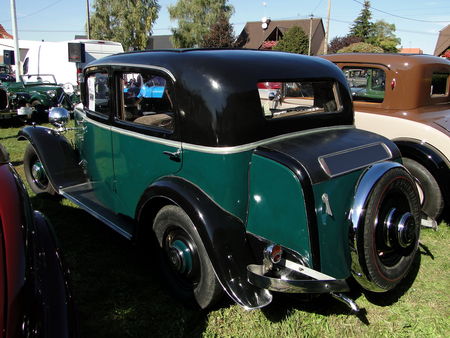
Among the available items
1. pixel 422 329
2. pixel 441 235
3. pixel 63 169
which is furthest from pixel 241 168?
pixel 441 235

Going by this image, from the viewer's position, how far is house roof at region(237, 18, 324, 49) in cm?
4325

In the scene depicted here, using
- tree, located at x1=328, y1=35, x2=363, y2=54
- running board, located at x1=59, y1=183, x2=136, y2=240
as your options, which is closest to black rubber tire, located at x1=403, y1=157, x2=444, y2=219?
running board, located at x1=59, y1=183, x2=136, y2=240

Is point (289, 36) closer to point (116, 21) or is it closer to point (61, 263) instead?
point (116, 21)

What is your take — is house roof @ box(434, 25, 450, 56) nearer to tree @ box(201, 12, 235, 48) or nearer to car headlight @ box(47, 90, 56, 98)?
tree @ box(201, 12, 235, 48)

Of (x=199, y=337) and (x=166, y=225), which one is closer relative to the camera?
(x=199, y=337)

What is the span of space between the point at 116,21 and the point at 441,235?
31.3 meters

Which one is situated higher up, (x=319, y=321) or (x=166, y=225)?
(x=166, y=225)

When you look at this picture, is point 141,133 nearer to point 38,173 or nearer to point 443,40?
point 38,173

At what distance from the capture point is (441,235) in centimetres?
385

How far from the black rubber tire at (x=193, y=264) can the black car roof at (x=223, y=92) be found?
1.80ft

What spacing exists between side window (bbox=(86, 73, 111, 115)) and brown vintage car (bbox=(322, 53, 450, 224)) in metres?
2.56

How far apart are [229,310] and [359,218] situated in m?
1.11

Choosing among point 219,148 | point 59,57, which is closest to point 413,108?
point 219,148

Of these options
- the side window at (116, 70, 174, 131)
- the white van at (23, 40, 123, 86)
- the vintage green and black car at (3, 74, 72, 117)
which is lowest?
the vintage green and black car at (3, 74, 72, 117)
